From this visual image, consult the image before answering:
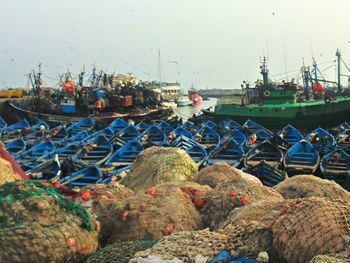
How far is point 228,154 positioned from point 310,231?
41.4ft

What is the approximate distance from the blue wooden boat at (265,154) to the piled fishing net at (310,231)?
35.9 feet

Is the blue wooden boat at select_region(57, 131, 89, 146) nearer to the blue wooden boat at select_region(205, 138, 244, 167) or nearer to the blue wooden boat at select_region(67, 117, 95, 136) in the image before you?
the blue wooden boat at select_region(67, 117, 95, 136)

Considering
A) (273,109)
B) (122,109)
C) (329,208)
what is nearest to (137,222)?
(329,208)

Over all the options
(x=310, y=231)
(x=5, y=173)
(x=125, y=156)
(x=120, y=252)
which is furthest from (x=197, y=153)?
(x=310, y=231)

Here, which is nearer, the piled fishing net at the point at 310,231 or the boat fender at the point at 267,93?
the piled fishing net at the point at 310,231

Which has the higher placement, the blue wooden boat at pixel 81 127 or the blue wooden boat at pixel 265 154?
the blue wooden boat at pixel 81 127

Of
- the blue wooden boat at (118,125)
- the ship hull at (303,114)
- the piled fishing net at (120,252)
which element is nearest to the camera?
the piled fishing net at (120,252)

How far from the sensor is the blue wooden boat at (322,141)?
15.3m

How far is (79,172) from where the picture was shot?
39.9 ft

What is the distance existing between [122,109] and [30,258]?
28.6 metres

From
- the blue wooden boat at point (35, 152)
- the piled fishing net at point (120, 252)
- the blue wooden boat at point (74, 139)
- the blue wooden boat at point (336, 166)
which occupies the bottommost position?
the blue wooden boat at point (336, 166)

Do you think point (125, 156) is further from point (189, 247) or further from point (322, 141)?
point (189, 247)

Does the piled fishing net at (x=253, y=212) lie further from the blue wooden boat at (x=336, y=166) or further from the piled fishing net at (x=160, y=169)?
the blue wooden boat at (x=336, y=166)

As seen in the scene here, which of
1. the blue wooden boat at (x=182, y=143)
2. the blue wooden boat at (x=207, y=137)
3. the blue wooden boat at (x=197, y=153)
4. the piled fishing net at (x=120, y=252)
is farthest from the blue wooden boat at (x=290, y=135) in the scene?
the piled fishing net at (x=120, y=252)
